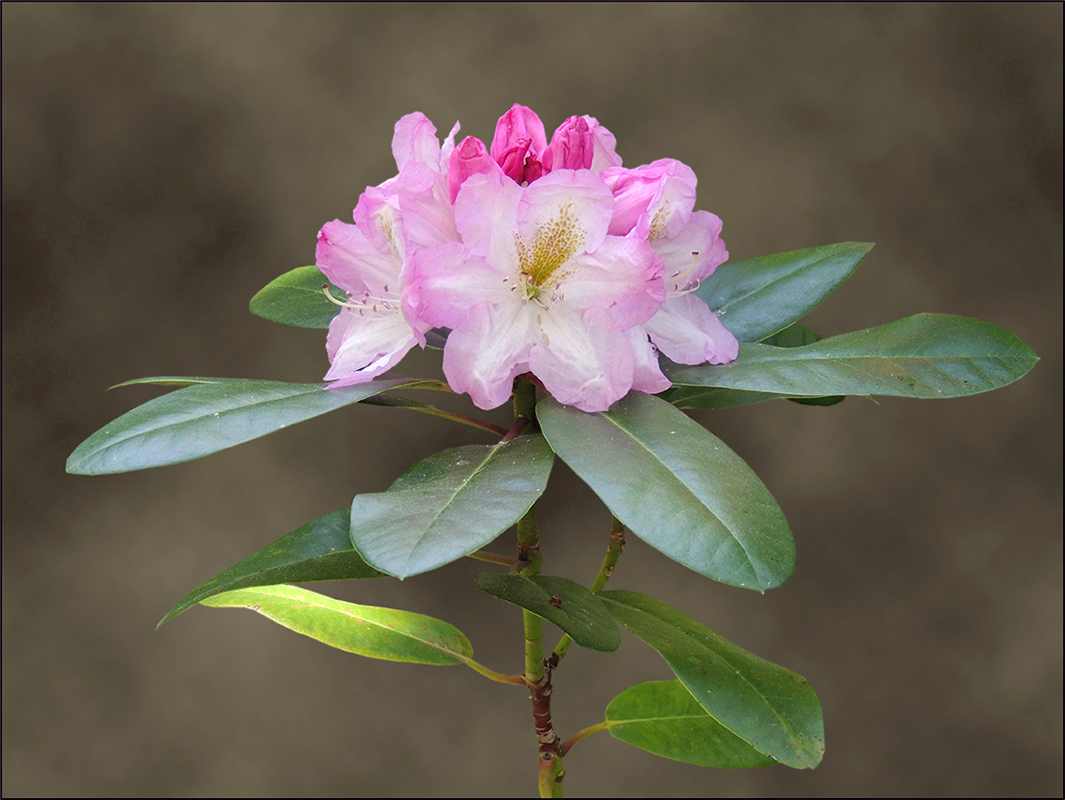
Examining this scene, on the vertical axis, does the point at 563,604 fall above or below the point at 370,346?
below

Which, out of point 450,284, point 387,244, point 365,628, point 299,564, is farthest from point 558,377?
point 365,628

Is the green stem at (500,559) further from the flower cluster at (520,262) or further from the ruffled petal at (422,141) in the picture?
the ruffled petal at (422,141)

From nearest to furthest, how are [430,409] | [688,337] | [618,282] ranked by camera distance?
[618,282] < [688,337] < [430,409]

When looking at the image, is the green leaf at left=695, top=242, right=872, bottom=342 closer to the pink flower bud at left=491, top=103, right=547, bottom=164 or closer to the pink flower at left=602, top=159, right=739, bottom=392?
the pink flower at left=602, top=159, right=739, bottom=392

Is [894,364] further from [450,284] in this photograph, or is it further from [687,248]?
[450,284]

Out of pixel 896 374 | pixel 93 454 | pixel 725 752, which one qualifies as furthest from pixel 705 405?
pixel 93 454

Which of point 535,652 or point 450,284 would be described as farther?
point 535,652

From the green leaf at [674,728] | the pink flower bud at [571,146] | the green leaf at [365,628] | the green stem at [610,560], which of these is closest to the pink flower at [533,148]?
the pink flower bud at [571,146]
